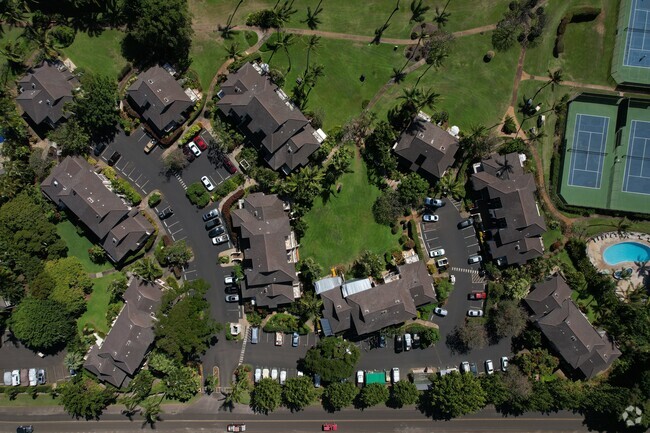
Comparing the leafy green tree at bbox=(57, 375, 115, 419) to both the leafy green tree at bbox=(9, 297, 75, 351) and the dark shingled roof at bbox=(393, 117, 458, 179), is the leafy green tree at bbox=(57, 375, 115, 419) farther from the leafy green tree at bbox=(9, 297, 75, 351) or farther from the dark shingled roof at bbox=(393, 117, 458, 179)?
the dark shingled roof at bbox=(393, 117, 458, 179)

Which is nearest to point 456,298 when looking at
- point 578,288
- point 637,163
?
point 578,288

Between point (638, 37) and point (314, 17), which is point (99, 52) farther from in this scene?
point (638, 37)

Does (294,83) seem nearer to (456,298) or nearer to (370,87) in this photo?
(370,87)

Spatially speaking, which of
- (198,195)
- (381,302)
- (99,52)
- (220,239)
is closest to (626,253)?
(381,302)

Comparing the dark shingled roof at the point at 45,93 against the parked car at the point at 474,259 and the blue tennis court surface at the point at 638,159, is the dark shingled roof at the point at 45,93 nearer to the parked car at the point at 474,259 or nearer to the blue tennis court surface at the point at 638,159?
the parked car at the point at 474,259

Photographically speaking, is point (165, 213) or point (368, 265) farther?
point (165, 213)
